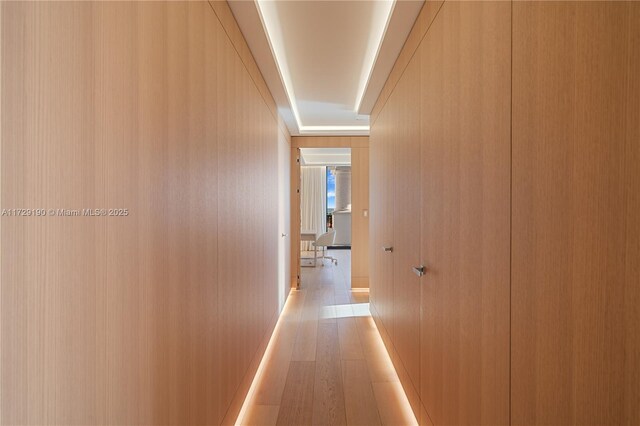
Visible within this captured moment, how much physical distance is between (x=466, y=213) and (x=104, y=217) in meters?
1.28

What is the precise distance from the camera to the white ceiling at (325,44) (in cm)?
192

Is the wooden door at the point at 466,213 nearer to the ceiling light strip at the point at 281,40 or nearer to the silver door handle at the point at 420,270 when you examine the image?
the silver door handle at the point at 420,270

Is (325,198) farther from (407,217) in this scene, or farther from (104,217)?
(104,217)

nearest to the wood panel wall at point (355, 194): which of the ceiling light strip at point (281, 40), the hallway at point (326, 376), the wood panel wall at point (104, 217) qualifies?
the hallway at point (326, 376)

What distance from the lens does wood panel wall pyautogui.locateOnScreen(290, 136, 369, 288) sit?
4922 mm

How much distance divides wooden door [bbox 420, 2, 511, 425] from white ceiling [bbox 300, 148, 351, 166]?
230 inches

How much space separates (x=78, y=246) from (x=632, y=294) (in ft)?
4.54

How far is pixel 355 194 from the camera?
4961 mm

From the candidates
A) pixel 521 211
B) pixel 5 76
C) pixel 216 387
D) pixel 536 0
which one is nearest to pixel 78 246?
pixel 5 76

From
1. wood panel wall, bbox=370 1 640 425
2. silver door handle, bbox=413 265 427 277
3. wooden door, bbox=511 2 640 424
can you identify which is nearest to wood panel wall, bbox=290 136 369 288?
silver door handle, bbox=413 265 427 277

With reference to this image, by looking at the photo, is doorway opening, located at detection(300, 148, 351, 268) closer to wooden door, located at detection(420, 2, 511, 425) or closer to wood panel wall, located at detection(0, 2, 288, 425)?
wooden door, located at detection(420, 2, 511, 425)

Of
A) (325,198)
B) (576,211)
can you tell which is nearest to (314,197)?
(325,198)

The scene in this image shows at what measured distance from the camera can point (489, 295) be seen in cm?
109

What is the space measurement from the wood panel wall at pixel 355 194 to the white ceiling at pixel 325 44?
1.20 m
